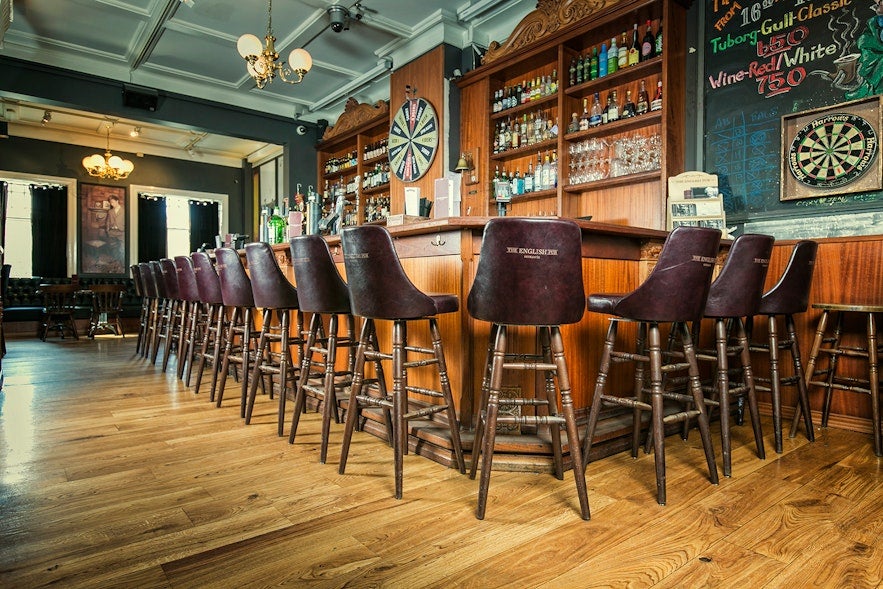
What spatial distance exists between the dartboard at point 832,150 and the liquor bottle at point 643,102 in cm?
108

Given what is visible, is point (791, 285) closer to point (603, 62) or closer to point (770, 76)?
point (770, 76)

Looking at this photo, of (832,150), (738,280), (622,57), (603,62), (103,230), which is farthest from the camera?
(103,230)

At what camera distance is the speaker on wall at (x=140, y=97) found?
21.4ft

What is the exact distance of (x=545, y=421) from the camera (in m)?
1.79

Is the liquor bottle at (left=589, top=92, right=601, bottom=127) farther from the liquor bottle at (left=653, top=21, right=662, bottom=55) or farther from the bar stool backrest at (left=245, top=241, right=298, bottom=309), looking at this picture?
the bar stool backrest at (left=245, top=241, right=298, bottom=309)

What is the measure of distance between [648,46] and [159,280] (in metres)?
4.88

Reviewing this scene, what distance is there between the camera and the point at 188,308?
459cm

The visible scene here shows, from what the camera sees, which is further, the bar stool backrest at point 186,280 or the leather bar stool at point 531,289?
the bar stool backrest at point 186,280

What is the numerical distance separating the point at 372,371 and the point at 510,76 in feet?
11.5

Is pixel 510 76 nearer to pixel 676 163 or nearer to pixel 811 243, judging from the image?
pixel 676 163

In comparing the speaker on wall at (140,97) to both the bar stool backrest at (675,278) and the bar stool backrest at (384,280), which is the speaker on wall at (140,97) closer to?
the bar stool backrest at (384,280)

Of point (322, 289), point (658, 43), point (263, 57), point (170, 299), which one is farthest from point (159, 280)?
point (658, 43)

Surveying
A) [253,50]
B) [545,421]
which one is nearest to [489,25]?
[253,50]

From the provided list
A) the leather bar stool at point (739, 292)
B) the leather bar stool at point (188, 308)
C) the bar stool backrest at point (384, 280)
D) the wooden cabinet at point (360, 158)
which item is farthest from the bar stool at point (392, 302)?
the wooden cabinet at point (360, 158)
